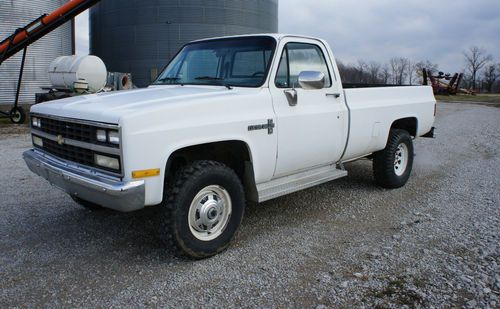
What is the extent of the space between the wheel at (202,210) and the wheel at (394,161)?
9.54 ft

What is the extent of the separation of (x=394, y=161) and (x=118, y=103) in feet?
13.7

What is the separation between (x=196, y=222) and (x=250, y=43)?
2090 millimetres

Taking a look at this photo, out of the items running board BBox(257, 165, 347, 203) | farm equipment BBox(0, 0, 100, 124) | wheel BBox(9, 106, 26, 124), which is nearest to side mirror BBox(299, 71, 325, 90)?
running board BBox(257, 165, 347, 203)

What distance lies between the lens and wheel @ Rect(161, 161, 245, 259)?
11.9 ft

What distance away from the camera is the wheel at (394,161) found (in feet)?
20.3

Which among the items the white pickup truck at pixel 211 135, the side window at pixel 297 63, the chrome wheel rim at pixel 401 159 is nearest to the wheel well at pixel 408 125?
the chrome wheel rim at pixel 401 159

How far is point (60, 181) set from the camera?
3.82 metres

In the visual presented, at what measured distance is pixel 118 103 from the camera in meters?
3.69

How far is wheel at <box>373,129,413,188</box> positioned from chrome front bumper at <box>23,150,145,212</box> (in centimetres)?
394

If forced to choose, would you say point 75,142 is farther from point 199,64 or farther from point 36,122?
point 199,64

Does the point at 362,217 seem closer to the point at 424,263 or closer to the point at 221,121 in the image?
the point at 424,263

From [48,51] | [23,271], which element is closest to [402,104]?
[23,271]

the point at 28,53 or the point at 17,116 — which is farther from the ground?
the point at 28,53

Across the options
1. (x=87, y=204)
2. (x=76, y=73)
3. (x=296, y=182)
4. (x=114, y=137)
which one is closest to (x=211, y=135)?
(x=114, y=137)
